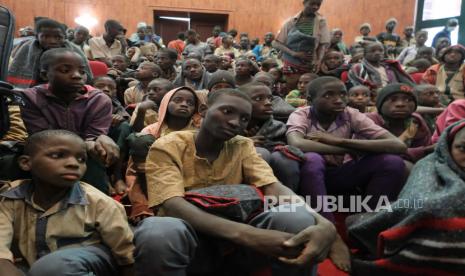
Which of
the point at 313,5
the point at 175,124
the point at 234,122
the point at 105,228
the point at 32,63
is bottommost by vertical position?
the point at 105,228

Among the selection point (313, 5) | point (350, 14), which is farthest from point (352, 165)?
point (350, 14)

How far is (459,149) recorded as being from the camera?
1.53 metres

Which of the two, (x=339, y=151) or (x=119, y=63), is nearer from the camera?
(x=339, y=151)

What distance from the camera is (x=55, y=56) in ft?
6.16

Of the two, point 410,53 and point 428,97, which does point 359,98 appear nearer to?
point 428,97

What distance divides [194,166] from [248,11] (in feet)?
35.1

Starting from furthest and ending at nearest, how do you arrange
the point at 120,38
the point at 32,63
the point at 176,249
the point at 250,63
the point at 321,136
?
1. the point at 120,38
2. the point at 250,63
3. the point at 32,63
4. the point at 321,136
5. the point at 176,249

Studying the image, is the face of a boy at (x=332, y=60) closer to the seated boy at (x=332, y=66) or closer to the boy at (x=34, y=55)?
the seated boy at (x=332, y=66)

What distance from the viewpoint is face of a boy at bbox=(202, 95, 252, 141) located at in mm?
1486

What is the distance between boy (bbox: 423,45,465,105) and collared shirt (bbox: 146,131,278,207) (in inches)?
128

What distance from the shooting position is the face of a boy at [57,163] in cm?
133

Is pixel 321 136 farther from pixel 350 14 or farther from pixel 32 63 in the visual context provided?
pixel 350 14

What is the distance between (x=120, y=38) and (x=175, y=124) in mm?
4420

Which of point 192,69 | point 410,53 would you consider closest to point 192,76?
point 192,69
